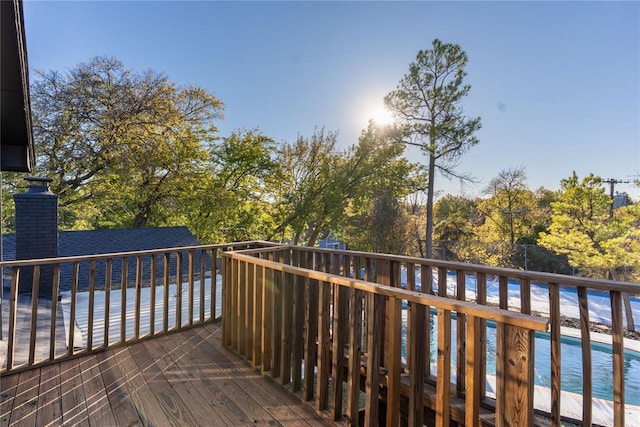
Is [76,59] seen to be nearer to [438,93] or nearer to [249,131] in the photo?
[249,131]

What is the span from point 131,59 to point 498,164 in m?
18.9

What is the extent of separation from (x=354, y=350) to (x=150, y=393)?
154 cm

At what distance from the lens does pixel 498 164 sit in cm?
1831

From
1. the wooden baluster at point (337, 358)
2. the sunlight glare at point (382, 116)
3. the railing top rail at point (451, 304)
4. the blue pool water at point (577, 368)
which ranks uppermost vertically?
the sunlight glare at point (382, 116)

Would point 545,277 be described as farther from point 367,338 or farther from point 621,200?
point 621,200

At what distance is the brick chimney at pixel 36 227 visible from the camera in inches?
219

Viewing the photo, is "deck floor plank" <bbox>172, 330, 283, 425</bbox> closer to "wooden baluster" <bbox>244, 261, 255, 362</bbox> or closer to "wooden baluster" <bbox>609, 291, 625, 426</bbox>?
"wooden baluster" <bbox>244, 261, 255, 362</bbox>

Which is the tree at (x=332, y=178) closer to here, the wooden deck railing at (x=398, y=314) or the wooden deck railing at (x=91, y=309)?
the wooden deck railing at (x=91, y=309)

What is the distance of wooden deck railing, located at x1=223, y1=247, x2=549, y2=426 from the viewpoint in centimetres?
123

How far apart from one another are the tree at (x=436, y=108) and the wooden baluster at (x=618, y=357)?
46.5 ft

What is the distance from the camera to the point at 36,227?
18.5 feet

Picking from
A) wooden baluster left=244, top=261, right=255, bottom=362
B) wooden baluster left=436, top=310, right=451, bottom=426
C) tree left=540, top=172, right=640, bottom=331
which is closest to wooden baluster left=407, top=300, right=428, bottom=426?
wooden baluster left=436, top=310, right=451, bottom=426

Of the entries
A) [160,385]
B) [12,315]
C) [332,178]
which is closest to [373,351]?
[160,385]

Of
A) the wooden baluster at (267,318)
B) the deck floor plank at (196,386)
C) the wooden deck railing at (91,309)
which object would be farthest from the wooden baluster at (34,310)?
the wooden baluster at (267,318)
